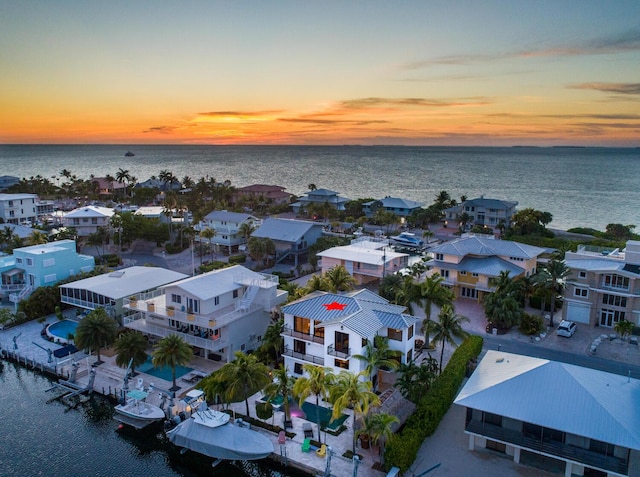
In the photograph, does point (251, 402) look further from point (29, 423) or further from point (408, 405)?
point (29, 423)

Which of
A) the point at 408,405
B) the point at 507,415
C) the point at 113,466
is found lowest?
the point at 113,466

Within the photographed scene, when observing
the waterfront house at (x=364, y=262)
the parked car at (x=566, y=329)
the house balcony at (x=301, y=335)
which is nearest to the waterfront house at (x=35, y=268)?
the waterfront house at (x=364, y=262)

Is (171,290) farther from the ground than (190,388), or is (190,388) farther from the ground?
(171,290)

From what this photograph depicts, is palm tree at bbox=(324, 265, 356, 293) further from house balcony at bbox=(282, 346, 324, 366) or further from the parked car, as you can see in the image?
the parked car

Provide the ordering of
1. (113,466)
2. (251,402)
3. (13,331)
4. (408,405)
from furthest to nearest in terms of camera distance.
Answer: (13,331) → (251,402) → (408,405) → (113,466)

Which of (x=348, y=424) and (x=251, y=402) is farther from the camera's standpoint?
(x=251, y=402)

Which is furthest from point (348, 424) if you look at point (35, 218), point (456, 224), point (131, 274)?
point (35, 218)

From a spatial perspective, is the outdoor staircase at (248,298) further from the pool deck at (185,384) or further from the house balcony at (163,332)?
the pool deck at (185,384)
